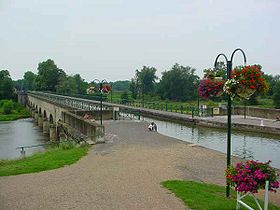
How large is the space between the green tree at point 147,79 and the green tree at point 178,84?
9510 millimetres

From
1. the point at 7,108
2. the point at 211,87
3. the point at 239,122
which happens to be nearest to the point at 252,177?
the point at 211,87

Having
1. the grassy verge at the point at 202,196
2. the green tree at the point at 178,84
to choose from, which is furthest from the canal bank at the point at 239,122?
the green tree at the point at 178,84

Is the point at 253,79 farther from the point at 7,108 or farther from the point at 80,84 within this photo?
the point at 80,84

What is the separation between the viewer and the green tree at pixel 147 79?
310ft

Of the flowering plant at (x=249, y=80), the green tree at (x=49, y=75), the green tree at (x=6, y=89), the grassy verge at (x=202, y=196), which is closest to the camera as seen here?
the grassy verge at (x=202, y=196)

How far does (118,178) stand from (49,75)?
100 m

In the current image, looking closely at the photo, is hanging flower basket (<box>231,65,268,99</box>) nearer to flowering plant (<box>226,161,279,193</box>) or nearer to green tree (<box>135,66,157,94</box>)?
flowering plant (<box>226,161,279,193</box>)

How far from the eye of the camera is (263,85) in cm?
813

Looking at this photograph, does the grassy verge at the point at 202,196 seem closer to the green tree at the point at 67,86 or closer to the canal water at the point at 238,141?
the canal water at the point at 238,141

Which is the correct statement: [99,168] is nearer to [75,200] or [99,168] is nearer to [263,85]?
[75,200]

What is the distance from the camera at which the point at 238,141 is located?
2328 cm

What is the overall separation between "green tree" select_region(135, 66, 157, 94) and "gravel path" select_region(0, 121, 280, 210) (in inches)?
3045

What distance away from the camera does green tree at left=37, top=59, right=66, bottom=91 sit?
344 feet

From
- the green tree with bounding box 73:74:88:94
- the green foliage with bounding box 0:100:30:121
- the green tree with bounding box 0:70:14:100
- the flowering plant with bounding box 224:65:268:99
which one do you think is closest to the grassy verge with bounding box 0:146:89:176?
the flowering plant with bounding box 224:65:268:99
